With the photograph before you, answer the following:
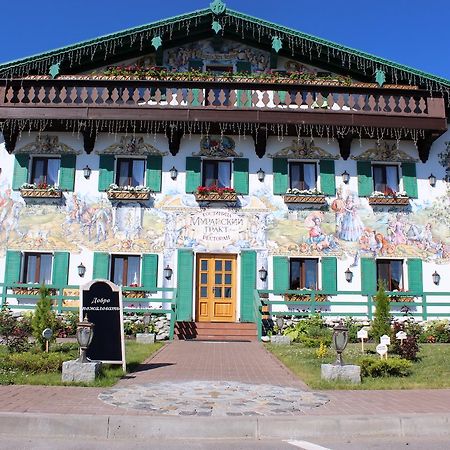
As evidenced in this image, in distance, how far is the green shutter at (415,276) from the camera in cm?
1828

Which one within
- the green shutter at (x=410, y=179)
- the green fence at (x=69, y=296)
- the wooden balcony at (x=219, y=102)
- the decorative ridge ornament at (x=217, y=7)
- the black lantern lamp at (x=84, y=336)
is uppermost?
the decorative ridge ornament at (x=217, y=7)

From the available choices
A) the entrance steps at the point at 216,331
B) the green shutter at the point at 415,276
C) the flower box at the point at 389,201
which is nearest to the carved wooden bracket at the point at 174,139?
the entrance steps at the point at 216,331

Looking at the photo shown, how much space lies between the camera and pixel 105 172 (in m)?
18.7

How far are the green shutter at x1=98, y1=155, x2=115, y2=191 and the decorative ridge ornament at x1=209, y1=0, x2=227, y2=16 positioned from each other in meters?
6.61

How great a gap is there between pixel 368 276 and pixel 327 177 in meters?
3.77

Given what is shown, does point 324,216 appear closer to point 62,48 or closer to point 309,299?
point 309,299

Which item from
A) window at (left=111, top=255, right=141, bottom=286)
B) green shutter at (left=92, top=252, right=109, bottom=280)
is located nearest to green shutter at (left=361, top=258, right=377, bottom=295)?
window at (left=111, top=255, right=141, bottom=286)

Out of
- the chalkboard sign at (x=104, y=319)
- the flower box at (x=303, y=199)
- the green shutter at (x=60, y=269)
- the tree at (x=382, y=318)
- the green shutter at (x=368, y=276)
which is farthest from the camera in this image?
the flower box at (x=303, y=199)

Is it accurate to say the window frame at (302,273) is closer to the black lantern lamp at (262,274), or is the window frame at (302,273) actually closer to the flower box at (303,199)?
the black lantern lamp at (262,274)

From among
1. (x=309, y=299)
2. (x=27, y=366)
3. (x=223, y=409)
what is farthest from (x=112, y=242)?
(x=223, y=409)

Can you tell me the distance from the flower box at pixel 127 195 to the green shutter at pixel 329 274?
21.6ft

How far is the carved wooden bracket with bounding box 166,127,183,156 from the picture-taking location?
1861 cm

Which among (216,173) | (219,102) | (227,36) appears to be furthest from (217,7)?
(216,173)

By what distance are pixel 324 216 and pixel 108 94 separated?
8602 mm
